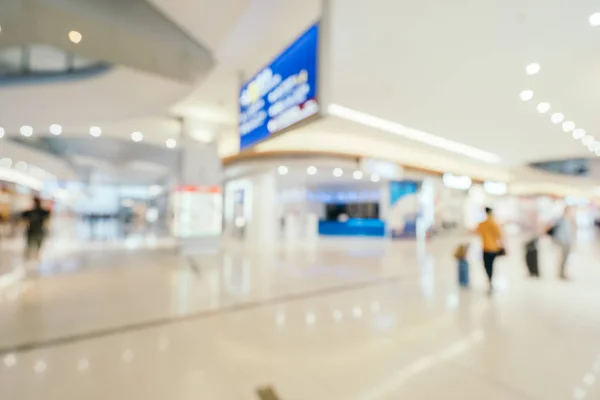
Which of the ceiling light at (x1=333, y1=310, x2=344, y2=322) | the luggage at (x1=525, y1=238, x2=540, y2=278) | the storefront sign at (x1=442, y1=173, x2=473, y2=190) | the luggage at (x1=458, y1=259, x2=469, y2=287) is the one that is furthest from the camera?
the storefront sign at (x1=442, y1=173, x2=473, y2=190)

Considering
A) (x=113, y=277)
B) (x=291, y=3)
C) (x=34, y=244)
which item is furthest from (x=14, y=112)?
(x=291, y=3)

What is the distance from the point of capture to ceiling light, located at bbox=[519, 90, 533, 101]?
5.97 meters

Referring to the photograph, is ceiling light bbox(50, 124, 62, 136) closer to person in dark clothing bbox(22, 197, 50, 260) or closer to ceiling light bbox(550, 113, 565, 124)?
person in dark clothing bbox(22, 197, 50, 260)

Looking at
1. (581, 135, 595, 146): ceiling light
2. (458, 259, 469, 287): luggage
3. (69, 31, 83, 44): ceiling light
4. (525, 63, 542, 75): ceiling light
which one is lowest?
(458, 259, 469, 287): luggage

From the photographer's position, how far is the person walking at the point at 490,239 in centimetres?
435

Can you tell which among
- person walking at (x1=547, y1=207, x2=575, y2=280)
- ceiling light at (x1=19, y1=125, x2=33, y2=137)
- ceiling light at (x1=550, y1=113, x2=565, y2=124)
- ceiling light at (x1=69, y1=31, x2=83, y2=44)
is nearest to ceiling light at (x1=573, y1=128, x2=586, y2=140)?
ceiling light at (x1=550, y1=113, x2=565, y2=124)

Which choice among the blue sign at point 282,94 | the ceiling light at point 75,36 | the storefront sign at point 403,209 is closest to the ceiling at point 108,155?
the ceiling light at point 75,36

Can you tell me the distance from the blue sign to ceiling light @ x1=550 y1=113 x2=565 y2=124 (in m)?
7.80

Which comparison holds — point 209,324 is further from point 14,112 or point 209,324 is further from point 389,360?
point 14,112

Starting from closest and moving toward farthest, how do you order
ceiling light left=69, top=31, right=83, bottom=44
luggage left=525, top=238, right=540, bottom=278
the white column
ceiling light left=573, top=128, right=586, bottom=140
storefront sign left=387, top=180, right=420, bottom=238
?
ceiling light left=69, top=31, right=83, bottom=44, luggage left=525, top=238, right=540, bottom=278, ceiling light left=573, top=128, right=586, bottom=140, the white column, storefront sign left=387, top=180, right=420, bottom=238

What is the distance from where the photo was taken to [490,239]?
4.39 meters

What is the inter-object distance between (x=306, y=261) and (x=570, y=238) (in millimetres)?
5296

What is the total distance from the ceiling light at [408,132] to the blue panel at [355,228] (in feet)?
18.8

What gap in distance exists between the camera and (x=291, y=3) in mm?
3475
